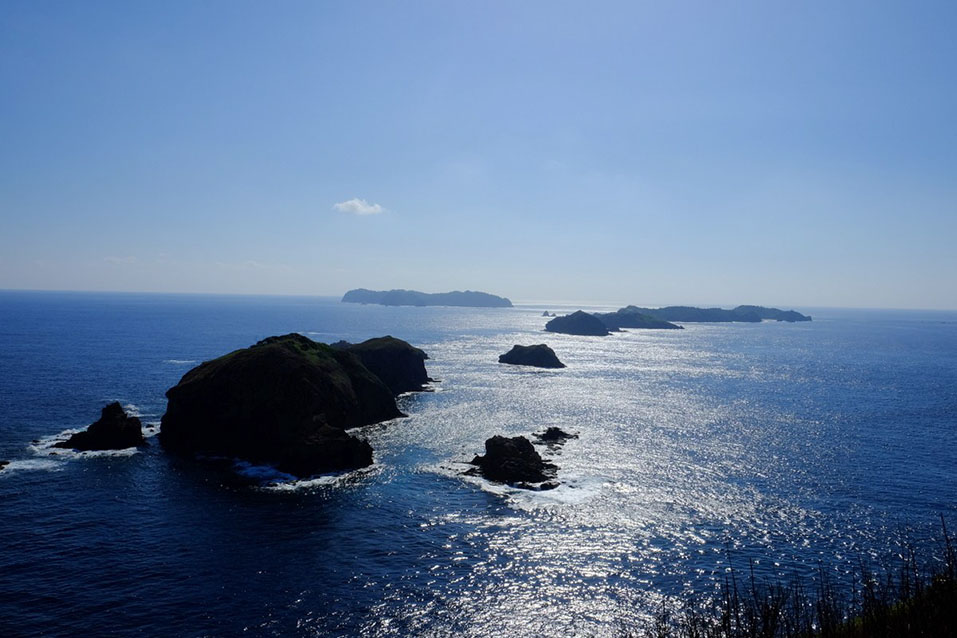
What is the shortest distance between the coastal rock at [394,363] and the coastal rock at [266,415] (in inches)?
1302

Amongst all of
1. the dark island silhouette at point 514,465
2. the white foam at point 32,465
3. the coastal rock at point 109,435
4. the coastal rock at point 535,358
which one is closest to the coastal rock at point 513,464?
the dark island silhouette at point 514,465

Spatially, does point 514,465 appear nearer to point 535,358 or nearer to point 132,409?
point 132,409

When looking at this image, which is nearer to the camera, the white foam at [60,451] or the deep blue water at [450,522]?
the deep blue water at [450,522]

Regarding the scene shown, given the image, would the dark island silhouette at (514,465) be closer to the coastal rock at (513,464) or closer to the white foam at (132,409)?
the coastal rock at (513,464)

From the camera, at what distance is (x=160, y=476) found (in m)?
61.1

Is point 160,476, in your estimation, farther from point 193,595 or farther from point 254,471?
point 193,595

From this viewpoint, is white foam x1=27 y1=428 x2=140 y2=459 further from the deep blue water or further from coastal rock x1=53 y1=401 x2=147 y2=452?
coastal rock x1=53 y1=401 x2=147 y2=452

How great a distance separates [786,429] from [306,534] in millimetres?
76228

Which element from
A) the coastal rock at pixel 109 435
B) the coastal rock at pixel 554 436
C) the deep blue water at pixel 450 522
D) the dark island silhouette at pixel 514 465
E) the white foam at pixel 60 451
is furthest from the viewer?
the coastal rock at pixel 554 436

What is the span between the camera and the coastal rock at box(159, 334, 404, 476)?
6769cm

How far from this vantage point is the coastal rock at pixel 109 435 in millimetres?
69562

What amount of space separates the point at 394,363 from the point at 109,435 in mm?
55894

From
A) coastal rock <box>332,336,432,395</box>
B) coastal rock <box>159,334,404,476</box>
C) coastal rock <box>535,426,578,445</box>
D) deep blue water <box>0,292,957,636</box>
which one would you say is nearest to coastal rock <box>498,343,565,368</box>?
coastal rock <box>332,336,432,395</box>

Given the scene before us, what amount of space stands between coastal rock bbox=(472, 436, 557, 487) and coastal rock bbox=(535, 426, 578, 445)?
12.1m
